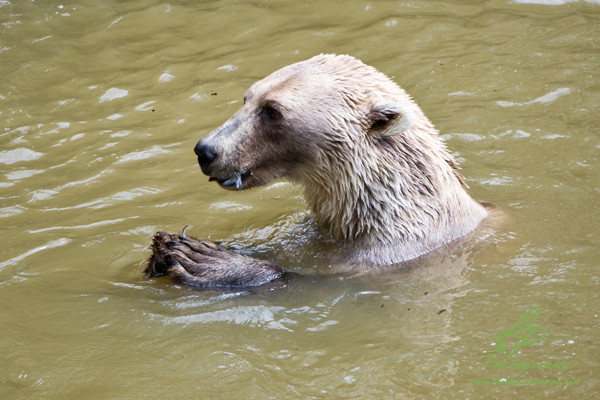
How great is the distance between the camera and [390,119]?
5574 millimetres

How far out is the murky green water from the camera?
4.56 metres

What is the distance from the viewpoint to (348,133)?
18.5ft

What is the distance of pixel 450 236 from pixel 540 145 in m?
2.26

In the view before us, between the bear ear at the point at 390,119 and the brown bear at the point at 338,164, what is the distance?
10 mm

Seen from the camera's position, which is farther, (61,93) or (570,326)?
(61,93)

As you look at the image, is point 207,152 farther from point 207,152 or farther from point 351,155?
point 351,155

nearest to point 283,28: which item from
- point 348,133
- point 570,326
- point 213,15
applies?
point 213,15

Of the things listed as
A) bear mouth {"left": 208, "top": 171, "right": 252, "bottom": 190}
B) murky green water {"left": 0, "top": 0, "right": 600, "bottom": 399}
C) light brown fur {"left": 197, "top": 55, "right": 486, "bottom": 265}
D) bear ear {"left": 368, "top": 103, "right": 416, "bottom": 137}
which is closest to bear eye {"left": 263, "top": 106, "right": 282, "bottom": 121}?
light brown fur {"left": 197, "top": 55, "right": 486, "bottom": 265}

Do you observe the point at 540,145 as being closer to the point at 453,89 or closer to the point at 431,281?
the point at 453,89

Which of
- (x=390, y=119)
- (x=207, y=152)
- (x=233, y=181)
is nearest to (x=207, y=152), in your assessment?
(x=207, y=152)

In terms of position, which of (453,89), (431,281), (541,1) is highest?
(541,1)

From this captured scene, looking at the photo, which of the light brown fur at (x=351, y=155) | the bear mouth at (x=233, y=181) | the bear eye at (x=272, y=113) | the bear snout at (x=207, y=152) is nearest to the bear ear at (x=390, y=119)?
the light brown fur at (x=351, y=155)

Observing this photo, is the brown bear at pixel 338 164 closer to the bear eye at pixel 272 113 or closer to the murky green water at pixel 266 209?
the bear eye at pixel 272 113

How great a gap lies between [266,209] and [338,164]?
1.59 meters
